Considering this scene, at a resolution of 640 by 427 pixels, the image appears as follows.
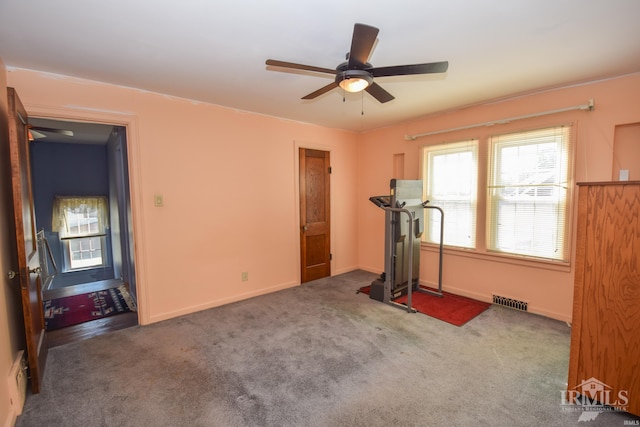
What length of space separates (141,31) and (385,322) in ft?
10.7

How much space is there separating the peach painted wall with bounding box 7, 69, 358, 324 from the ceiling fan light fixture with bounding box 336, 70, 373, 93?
2077mm

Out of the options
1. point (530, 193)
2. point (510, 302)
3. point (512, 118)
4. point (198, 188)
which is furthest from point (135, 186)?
point (510, 302)

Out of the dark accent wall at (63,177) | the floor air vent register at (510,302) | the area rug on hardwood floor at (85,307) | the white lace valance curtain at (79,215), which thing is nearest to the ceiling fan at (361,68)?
the floor air vent register at (510,302)

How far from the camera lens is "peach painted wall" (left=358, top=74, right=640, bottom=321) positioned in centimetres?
268

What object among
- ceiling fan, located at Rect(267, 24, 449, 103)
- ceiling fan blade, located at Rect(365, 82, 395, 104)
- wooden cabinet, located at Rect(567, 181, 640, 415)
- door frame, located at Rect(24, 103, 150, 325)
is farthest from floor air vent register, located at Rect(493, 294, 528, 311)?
door frame, located at Rect(24, 103, 150, 325)

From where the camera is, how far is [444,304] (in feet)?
11.5

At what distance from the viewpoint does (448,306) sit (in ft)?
11.2

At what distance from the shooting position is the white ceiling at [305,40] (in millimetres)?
1646

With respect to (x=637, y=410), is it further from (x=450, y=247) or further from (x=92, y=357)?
(x=92, y=357)

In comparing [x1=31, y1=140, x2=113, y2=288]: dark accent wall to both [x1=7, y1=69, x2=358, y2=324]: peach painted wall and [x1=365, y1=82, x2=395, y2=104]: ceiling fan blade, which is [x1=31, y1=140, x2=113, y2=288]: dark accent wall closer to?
[x1=7, y1=69, x2=358, y2=324]: peach painted wall

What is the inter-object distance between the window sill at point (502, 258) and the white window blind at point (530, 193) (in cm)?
7

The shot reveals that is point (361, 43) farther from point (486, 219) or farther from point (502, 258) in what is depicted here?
point (502, 258)

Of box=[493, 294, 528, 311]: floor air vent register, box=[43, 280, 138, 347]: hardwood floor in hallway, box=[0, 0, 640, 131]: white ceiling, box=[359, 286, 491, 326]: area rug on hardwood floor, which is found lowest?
box=[43, 280, 138, 347]: hardwood floor in hallway

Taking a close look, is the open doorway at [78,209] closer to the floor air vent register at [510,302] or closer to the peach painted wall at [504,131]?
the peach painted wall at [504,131]
